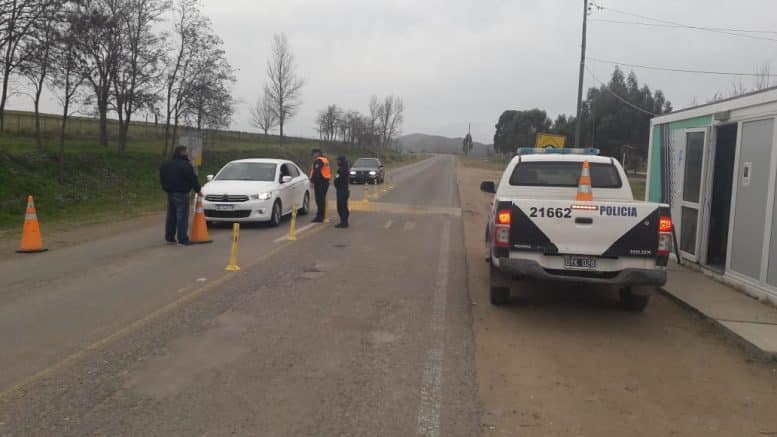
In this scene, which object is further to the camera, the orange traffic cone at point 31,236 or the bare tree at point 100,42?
the bare tree at point 100,42

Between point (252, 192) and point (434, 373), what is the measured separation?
32.5 feet

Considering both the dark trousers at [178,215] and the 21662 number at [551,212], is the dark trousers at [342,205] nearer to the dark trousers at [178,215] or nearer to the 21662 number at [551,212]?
the dark trousers at [178,215]

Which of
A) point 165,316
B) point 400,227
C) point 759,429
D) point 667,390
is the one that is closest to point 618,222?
point 667,390

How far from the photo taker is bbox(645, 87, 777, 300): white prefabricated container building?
27.4 ft

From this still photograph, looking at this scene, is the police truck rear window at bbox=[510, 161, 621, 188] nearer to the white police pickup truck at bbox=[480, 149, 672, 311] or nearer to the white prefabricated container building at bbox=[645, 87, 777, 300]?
the white prefabricated container building at bbox=[645, 87, 777, 300]

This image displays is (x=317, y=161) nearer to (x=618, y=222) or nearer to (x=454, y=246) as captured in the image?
(x=454, y=246)

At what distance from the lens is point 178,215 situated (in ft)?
38.9

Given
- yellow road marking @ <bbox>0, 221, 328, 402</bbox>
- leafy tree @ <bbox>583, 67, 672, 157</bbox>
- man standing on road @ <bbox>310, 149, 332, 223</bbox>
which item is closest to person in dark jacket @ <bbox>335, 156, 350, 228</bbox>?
man standing on road @ <bbox>310, 149, 332, 223</bbox>

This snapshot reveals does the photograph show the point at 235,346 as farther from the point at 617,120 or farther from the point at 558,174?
the point at 617,120

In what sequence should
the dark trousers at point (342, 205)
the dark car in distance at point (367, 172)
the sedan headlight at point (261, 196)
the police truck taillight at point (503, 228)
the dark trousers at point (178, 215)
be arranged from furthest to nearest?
the dark car in distance at point (367, 172)
the dark trousers at point (342, 205)
the sedan headlight at point (261, 196)
the dark trousers at point (178, 215)
the police truck taillight at point (503, 228)

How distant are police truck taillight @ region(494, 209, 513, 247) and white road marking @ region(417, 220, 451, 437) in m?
1.03

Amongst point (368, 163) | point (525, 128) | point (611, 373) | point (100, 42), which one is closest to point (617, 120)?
point (368, 163)

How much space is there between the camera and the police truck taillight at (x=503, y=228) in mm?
7000

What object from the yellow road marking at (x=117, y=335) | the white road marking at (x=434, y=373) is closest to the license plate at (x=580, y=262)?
the white road marking at (x=434, y=373)
